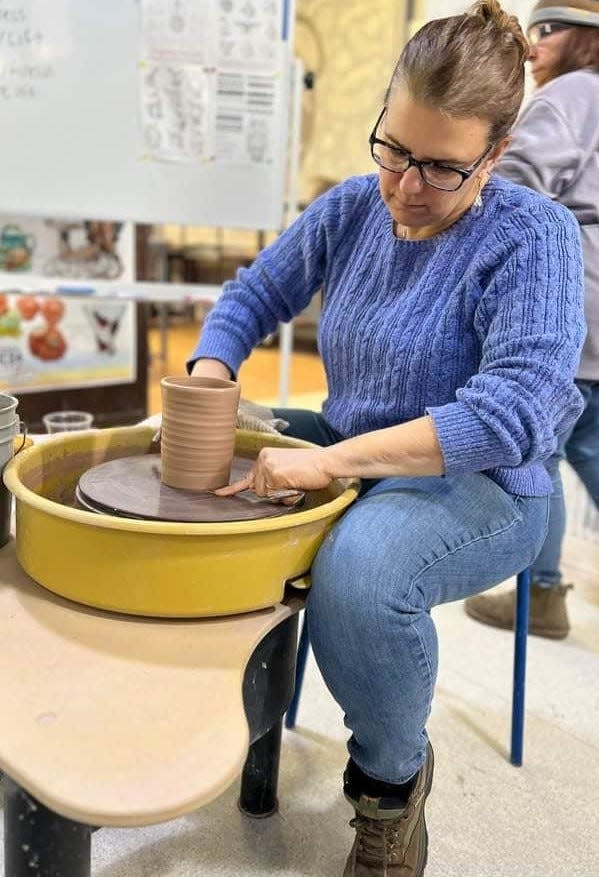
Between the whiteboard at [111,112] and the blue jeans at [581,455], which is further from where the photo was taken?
the whiteboard at [111,112]

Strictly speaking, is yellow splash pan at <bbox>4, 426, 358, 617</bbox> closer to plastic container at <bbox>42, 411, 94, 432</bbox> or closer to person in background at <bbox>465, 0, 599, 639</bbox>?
person in background at <bbox>465, 0, 599, 639</bbox>

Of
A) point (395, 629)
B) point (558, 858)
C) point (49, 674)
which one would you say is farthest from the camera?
point (558, 858)

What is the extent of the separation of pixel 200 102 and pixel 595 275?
1.13 m

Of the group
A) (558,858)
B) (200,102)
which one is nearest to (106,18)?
(200,102)

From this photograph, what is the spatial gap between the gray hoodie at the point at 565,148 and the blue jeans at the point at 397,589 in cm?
71

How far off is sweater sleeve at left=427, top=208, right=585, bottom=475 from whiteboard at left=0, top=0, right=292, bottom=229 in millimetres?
1316

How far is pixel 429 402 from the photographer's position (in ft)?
3.29

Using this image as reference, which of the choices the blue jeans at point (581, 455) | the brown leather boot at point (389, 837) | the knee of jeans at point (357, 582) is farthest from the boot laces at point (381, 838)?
the blue jeans at point (581, 455)

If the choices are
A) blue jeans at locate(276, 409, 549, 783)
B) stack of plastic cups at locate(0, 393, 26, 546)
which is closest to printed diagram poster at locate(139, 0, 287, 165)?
stack of plastic cups at locate(0, 393, 26, 546)

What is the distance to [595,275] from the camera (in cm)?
147

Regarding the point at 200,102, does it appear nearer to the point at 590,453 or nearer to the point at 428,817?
the point at 590,453

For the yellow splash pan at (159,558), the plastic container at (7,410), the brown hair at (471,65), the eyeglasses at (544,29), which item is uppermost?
the eyeglasses at (544,29)

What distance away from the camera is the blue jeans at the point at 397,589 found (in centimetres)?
83

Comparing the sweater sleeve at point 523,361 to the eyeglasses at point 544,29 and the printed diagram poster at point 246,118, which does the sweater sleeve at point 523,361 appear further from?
the printed diagram poster at point 246,118
